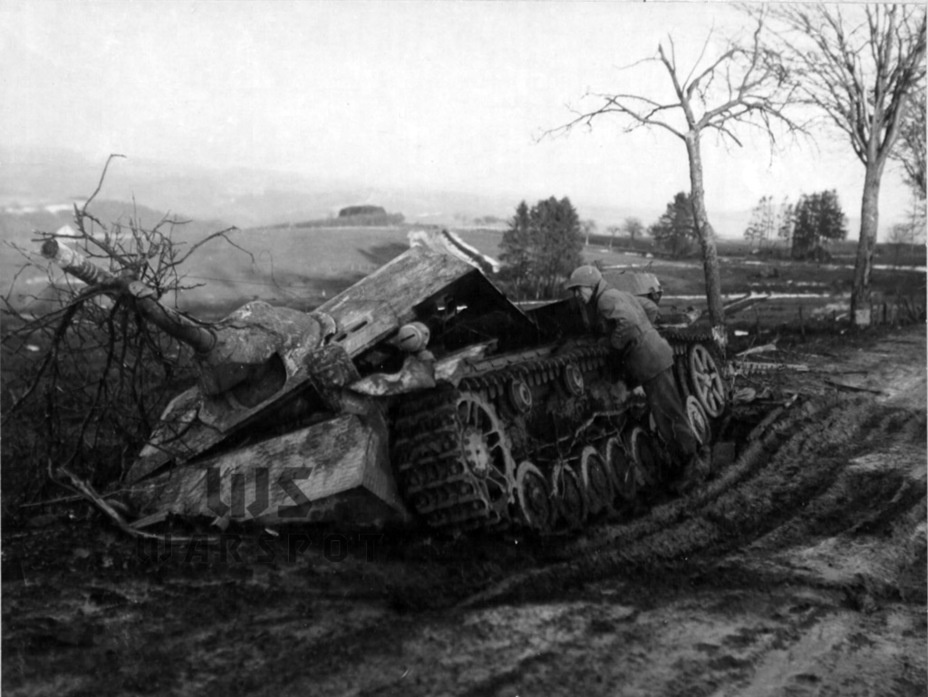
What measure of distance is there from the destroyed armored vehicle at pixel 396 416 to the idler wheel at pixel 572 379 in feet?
0.04

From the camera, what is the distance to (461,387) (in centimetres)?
591

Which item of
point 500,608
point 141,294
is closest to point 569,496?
point 500,608

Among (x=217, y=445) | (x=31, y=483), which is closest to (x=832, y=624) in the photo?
(x=217, y=445)

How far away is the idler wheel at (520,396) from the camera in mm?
6438

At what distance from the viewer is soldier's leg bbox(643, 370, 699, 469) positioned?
25.0ft

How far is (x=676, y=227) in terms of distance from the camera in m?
8.99

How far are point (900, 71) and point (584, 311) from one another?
5.00 m

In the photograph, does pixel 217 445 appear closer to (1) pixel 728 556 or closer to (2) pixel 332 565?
(2) pixel 332 565

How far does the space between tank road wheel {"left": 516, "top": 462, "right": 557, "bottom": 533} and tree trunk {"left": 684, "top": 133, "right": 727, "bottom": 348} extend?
359 cm

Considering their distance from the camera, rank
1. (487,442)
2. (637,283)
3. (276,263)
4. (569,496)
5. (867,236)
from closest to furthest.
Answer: (487,442) → (569,496) → (276,263) → (637,283) → (867,236)

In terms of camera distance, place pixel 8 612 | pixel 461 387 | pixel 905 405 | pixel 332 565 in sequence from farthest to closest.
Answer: pixel 905 405 → pixel 461 387 → pixel 332 565 → pixel 8 612

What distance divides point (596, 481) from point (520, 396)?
1175 millimetres

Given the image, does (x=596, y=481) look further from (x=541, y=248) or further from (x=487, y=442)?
Answer: (x=541, y=248)

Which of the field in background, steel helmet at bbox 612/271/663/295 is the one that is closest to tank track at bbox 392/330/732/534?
steel helmet at bbox 612/271/663/295
